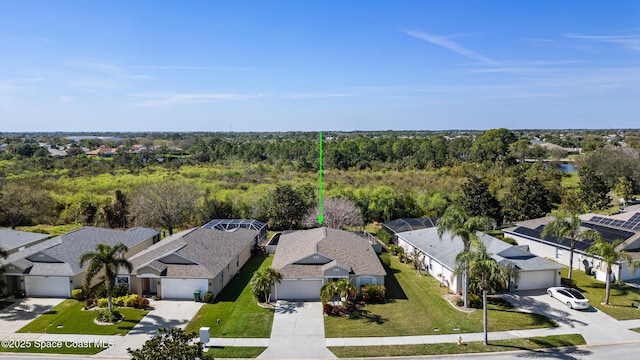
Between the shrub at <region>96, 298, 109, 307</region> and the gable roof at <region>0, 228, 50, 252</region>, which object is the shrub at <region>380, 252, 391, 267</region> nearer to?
the shrub at <region>96, 298, 109, 307</region>

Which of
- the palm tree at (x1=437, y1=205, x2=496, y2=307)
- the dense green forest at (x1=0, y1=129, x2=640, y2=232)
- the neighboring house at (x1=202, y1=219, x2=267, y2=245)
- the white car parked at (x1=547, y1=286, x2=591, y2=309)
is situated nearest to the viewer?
the palm tree at (x1=437, y1=205, x2=496, y2=307)

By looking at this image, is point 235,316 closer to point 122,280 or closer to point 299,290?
point 299,290

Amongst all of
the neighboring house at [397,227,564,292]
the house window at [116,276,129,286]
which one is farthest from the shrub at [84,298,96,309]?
the neighboring house at [397,227,564,292]

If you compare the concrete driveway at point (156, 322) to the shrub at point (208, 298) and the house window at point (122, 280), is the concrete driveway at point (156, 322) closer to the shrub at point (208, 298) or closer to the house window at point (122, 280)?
the shrub at point (208, 298)

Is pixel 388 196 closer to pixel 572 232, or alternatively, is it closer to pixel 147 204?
pixel 572 232

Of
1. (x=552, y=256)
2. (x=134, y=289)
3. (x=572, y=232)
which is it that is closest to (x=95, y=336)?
(x=134, y=289)

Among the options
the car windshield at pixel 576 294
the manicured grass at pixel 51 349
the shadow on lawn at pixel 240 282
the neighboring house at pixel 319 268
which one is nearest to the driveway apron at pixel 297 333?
the neighboring house at pixel 319 268

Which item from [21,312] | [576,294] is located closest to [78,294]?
[21,312]
